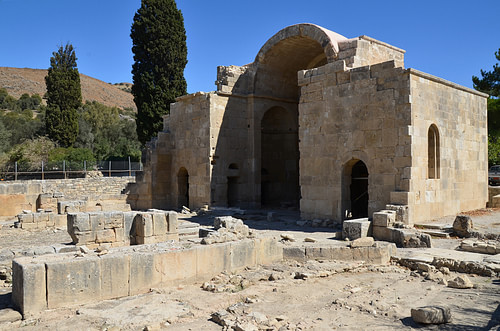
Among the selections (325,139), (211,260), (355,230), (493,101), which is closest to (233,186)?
(325,139)

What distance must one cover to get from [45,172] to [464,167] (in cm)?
2007

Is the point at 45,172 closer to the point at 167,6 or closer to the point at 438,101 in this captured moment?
the point at 167,6

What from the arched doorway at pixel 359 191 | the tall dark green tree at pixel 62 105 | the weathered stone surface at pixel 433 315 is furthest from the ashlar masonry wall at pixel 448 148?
the tall dark green tree at pixel 62 105

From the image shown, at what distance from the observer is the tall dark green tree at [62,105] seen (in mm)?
29891

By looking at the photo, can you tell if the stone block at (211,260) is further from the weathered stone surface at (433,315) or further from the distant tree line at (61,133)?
the distant tree line at (61,133)

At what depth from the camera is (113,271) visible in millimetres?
6016

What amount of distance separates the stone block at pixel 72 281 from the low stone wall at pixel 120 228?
109 inches

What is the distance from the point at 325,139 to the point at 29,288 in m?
9.39

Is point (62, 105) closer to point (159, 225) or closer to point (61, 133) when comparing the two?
point (61, 133)

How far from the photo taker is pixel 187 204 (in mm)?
18422

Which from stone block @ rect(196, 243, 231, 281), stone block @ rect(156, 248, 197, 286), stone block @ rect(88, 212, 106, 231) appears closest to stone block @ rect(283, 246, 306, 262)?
stone block @ rect(196, 243, 231, 281)

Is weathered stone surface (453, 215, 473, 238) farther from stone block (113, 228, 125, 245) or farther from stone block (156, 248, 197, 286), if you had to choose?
stone block (113, 228, 125, 245)

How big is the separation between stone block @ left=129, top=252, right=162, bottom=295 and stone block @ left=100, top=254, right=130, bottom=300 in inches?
3.6

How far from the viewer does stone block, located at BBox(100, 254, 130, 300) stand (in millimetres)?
5922
